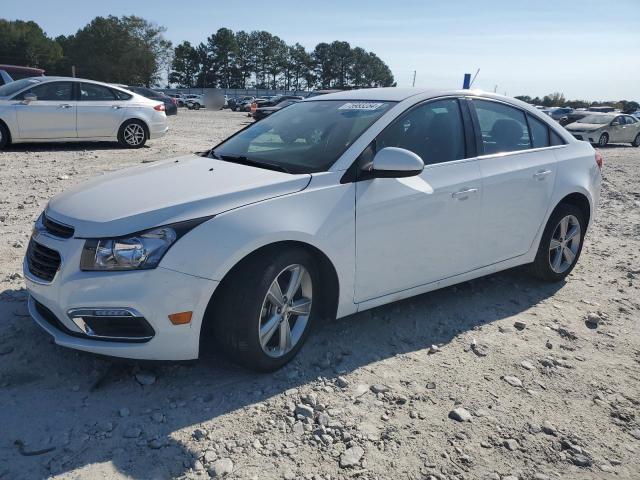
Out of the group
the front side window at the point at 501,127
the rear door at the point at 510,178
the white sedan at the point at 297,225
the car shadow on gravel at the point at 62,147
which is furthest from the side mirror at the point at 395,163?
the car shadow on gravel at the point at 62,147

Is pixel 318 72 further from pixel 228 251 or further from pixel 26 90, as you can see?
pixel 228 251

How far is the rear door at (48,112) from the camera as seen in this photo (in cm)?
1092

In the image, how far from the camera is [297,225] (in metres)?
3.16

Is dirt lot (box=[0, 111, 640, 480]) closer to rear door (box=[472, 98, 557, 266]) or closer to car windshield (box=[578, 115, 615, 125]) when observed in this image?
rear door (box=[472, 98, 557, 266])

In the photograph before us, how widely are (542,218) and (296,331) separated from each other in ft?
8.12

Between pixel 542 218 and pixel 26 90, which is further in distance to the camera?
pixel 26 90

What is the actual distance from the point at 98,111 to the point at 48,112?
0.96m

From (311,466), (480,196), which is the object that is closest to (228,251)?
(311,466)

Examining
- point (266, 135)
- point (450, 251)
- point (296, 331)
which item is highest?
point (266, 135)

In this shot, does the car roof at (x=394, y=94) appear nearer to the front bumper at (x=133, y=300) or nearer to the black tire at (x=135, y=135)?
the front bumper at (x=133, y=300)

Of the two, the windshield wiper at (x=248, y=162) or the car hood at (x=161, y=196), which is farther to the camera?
the windshield wiper at (x=248, y=162)

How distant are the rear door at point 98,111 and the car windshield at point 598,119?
727 inches

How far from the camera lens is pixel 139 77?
293 ft

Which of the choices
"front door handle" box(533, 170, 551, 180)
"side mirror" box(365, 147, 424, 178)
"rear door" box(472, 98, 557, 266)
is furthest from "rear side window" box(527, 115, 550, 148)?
"side mirror" box(365, 147, 424, 178)
